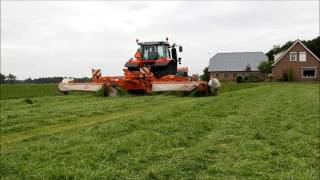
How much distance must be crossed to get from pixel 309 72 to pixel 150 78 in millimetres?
46032

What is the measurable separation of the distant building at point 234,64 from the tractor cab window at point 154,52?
194 feet

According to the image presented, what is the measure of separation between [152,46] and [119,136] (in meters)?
15.6

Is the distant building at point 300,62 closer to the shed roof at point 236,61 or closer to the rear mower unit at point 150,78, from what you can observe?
the shed roof at point 236,61

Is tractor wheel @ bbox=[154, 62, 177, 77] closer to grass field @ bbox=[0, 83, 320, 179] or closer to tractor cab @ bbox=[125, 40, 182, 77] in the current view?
tractor cab @ bbox=[125, 40, 182, 77]

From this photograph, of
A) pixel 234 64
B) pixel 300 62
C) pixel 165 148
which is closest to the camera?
pixel 165 148

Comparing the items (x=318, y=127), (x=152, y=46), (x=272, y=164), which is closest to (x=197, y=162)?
(x=272, y=164)

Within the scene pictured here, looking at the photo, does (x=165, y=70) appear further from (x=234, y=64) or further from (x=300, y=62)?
(x=234, y=64)

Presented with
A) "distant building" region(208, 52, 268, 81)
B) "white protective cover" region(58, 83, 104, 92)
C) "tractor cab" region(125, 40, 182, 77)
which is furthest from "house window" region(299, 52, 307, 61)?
"white protective cover" region(58, 83, 104, 92)

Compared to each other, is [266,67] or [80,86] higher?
[266,67]

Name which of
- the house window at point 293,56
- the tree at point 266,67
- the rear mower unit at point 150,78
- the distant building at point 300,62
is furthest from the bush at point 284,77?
the rear mower unit at point 150,78

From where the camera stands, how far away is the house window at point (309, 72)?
62.2 m

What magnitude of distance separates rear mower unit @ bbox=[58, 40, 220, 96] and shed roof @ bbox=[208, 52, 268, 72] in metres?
60.6

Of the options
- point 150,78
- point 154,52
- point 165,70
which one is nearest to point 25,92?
point 154,52

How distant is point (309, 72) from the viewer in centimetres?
6253
